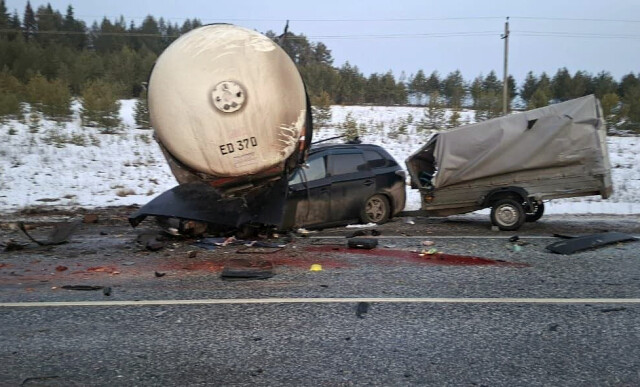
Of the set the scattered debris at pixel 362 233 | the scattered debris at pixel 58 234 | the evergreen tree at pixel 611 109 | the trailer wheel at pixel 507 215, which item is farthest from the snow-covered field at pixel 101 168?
the scattered debris at pixel 58 234

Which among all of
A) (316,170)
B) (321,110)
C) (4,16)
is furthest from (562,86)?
(4,16)

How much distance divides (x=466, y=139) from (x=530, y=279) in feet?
14.8

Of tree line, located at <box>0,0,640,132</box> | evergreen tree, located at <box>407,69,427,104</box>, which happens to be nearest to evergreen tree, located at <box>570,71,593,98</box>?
tree line, located at <box>0,0,640,132</box>

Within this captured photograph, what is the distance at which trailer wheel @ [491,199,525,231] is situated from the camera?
31.5ft

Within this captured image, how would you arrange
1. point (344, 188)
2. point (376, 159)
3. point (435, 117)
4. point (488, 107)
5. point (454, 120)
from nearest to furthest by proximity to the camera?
point (344, 188)
point (376, 159)
point (454, 120)
point (435, 117)
point (488, 107)

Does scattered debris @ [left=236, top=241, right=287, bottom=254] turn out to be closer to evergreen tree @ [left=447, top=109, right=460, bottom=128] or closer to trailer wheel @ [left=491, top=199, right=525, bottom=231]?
trailer wheel @ [left=491, top=199, right=525, bottom=231]

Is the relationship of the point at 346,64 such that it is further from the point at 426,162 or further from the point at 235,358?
the point at 235,358

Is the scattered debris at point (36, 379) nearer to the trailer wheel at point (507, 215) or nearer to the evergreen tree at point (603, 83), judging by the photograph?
the trailer wheel at point (507, 215)

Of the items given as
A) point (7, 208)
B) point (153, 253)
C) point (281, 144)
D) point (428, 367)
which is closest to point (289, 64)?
point (281, 144)

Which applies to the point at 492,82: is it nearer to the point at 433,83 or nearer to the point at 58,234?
the point at 433,83

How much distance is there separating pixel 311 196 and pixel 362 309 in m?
4.61

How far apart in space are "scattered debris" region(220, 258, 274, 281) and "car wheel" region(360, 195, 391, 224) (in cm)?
397

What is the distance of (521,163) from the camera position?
9.59 meters

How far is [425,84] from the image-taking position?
151 feet
